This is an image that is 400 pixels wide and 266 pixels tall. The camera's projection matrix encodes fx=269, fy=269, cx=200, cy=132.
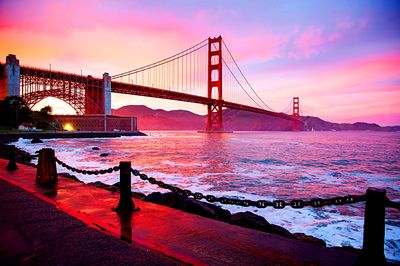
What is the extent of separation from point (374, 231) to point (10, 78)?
6374cm

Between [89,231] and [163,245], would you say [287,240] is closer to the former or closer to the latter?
[163,245]

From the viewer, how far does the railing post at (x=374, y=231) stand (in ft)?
7.53

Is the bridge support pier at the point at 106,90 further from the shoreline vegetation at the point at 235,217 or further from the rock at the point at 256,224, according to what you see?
the rock at the point at 256,224

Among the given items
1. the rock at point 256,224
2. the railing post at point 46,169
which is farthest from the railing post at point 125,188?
the railing post at point 46,169

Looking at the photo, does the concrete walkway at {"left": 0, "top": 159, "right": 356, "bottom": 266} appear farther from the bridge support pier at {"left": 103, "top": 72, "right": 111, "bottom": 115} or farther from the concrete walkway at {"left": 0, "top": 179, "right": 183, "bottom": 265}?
the bridge support pier at {"left": 103, "top": 72, "right": 111, "bottom": 115}

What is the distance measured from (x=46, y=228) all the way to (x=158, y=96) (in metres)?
62.5

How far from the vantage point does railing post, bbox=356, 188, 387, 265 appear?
7.53 feet

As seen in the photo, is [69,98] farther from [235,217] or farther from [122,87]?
[235,217]

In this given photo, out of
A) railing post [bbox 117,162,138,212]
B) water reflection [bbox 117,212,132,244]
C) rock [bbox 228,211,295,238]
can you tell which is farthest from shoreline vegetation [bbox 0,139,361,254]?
water reflection [bbox 117,212,132,244]

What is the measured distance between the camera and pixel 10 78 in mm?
52062

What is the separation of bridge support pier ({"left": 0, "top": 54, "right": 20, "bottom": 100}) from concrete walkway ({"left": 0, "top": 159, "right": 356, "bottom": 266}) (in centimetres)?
5887

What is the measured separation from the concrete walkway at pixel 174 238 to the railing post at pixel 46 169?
135cm

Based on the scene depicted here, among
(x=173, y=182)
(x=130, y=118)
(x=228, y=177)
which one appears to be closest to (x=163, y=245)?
(x=173, y=182)

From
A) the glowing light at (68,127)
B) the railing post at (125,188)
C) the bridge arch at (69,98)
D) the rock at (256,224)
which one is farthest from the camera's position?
the glowing light at (68,127)
